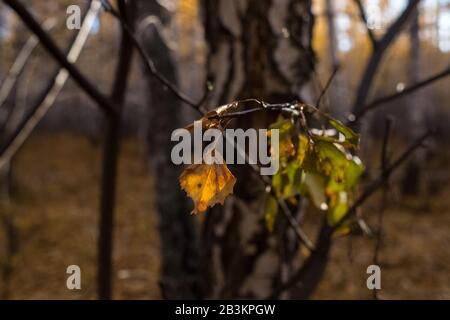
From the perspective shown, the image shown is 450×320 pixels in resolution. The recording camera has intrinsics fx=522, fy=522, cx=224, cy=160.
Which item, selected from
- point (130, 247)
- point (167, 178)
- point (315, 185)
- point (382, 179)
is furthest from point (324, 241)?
point (130, 247)

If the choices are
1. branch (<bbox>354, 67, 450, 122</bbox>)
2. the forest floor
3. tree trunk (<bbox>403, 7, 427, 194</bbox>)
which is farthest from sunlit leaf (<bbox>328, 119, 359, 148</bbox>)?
tree trunk (<bbox>403, 7, 427, 194</bbox>)

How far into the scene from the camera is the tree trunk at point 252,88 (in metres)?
1.45

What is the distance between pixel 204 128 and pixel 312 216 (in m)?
8.37

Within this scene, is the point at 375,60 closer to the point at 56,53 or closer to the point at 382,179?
the point at 382,179

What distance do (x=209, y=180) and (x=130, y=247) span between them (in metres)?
7.55

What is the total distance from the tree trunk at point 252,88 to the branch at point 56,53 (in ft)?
1.18

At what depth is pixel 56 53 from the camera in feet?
3.60

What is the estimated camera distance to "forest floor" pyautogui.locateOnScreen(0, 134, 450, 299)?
220 inches

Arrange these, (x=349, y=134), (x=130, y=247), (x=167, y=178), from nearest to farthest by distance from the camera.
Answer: (x=349, y=134)
(x=167, y=178)
(x=130, y=247)

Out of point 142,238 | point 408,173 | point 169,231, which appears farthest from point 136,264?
point 408,173

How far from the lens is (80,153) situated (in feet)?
58.1

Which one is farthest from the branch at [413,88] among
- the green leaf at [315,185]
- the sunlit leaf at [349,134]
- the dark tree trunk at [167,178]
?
the dark tree trunk at [167,178]

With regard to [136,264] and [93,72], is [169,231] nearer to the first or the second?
[136,264]

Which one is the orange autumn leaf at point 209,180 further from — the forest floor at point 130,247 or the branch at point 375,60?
the forest floor at point 130,247
